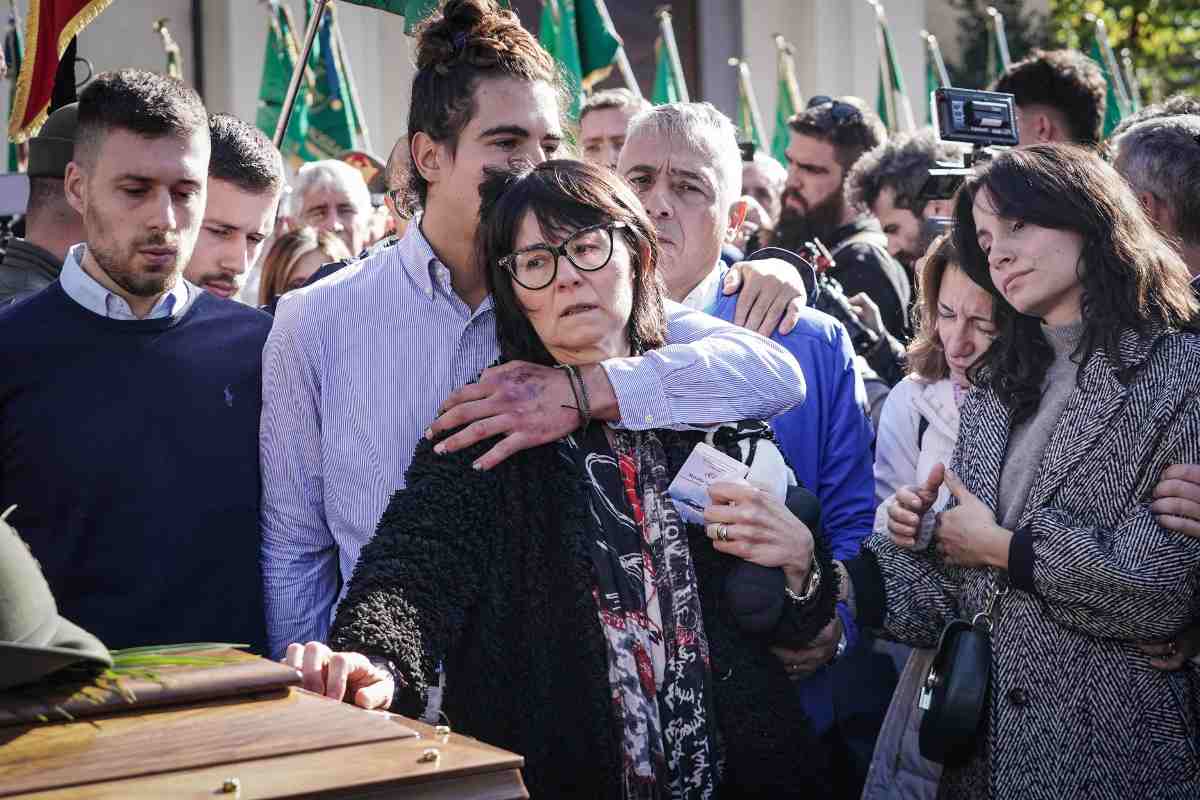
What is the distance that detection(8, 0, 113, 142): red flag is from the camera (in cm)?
420

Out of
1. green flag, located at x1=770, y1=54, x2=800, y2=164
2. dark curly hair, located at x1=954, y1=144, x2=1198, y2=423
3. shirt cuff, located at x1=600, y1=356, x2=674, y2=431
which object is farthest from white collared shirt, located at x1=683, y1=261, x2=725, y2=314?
green flag, located at x1=770, y1=54, x2=800, y2=164

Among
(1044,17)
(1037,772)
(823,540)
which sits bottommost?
(1037,772)

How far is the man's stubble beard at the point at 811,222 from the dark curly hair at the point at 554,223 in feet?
12.1

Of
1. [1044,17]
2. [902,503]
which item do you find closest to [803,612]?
[902,503]

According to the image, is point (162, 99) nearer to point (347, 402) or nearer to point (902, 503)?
point (347, 402)

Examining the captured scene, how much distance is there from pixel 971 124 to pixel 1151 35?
1767cm

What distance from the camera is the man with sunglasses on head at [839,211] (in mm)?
5730

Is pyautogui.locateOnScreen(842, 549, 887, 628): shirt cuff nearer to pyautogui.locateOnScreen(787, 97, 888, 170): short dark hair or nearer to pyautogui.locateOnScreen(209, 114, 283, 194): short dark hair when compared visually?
pyautogui.locateOnScreen(209, 114, 283, 194): short dark hair

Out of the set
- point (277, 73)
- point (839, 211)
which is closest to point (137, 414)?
point (839, 211)

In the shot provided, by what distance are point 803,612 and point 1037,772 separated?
0.82m

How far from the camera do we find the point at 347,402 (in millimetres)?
2885

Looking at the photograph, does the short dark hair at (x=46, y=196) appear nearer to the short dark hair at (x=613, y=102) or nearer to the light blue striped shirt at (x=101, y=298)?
the light blue striped shirt at (x=101, y=298)

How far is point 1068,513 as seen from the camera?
10.2ft

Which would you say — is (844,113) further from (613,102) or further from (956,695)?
(956,695)
